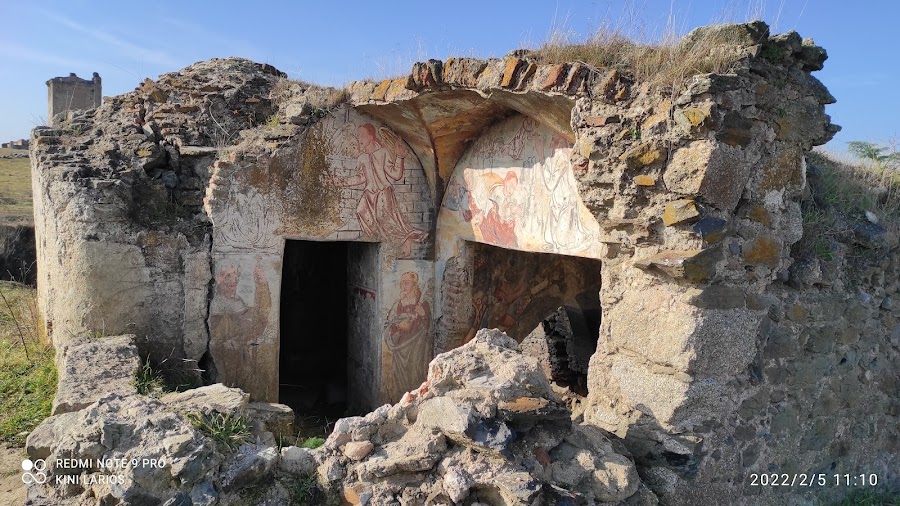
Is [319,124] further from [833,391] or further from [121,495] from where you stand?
[833,391]

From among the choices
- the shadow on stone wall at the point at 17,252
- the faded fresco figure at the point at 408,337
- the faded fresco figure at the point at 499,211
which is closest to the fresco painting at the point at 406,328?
the faded fresco figure at the point at 408,337

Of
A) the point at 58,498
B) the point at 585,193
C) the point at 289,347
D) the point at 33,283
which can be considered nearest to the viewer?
the point at 58,498

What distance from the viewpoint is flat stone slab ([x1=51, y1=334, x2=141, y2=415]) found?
3900 mm

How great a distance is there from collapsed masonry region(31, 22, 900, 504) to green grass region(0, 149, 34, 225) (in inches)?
280

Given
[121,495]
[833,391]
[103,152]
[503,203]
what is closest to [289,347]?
[103,152]

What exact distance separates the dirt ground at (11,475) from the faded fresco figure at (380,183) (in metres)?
3.21

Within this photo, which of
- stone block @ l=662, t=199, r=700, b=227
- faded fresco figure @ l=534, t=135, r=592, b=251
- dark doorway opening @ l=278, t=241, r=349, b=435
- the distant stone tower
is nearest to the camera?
stone block @ l=662, t=199, r=700, b=227

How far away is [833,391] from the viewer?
3.87 metres

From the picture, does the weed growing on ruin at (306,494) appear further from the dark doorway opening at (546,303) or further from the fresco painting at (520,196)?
the dark doorway opening at (546,303)

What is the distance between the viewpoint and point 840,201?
4117 mm

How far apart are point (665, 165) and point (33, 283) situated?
11.1 m

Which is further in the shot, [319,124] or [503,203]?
[319,124]

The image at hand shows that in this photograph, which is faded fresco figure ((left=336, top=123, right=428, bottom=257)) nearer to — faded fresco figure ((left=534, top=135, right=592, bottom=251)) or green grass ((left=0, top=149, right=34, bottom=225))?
faded fresco figure ((left=534, top=135, right=592, bottom=251))

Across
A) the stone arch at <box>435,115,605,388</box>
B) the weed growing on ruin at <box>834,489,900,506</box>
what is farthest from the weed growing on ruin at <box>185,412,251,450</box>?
the weed growing on ruin at <box>834,489,900,506</box>
